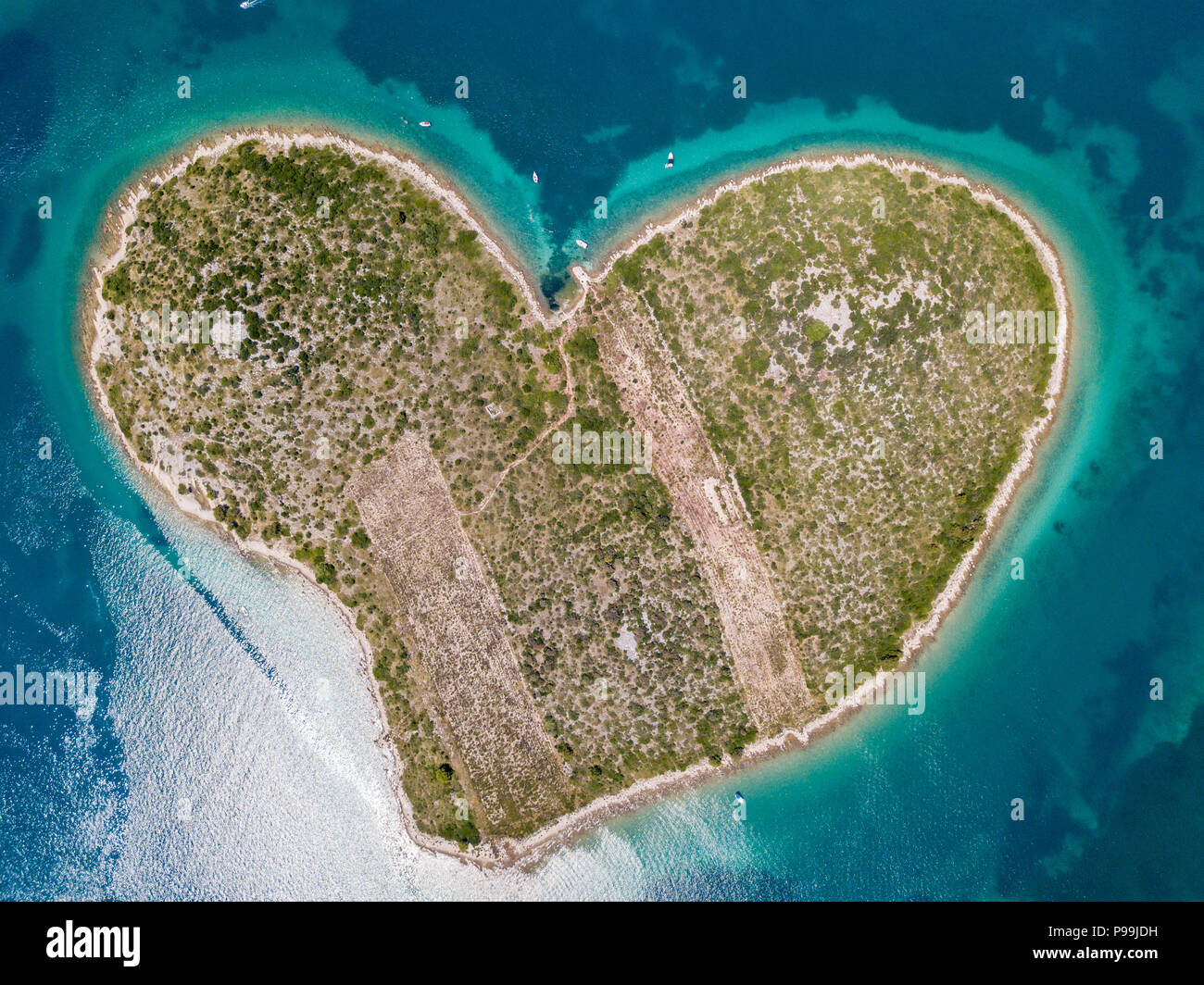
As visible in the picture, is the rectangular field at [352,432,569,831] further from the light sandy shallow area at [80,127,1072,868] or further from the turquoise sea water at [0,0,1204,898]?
the turquoise sea water at [0,0,1204,898]

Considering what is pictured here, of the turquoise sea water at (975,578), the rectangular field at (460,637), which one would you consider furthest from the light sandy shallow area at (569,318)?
the rectangular field at (460,637)

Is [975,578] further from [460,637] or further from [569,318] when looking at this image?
[460,637]

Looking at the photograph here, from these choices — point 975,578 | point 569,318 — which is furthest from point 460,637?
point 975,578

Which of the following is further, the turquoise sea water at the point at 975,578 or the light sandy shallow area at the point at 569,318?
the turquoise sea water at the point at 975,578

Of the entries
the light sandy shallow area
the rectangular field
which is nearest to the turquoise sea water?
the light sandy shallow area

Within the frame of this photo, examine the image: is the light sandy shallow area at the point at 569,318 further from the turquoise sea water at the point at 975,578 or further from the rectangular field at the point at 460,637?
the rectangular field at the point at 460,637
